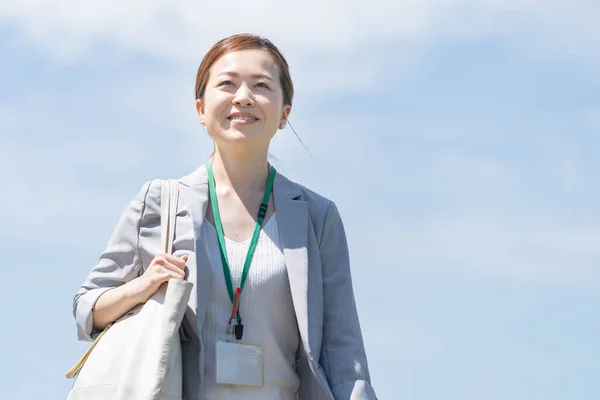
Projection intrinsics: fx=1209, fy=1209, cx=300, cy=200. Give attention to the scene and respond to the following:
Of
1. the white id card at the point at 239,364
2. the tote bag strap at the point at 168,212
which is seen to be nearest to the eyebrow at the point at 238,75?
the tote bag strap at the point at 168,212

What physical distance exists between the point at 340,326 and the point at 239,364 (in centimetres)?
59

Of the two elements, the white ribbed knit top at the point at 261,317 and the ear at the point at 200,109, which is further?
the ear at the point at 200,109

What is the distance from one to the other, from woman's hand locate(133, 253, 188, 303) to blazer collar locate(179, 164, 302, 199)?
53 cm

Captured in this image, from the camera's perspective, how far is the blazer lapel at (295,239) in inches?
219

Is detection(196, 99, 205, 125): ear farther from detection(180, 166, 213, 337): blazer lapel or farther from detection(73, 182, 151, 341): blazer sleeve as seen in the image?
detection(73, 182, 151, 341): blazer sleeve

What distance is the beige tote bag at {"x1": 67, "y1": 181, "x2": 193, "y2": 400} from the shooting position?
16.8ft

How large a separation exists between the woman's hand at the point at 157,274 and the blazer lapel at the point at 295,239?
0.53 m

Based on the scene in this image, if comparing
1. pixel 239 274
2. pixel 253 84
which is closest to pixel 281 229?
pixel 239 274

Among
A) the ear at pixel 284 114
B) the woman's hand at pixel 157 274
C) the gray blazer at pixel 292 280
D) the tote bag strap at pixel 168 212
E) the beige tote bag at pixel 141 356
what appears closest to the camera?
the beige tote bag at pixel 141 356

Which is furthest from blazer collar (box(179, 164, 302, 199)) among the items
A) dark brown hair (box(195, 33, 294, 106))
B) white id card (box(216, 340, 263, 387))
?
white id card (box(216, 340, 263, 387))

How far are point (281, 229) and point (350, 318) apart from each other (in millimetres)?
535

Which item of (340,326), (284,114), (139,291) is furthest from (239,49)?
(340,326)

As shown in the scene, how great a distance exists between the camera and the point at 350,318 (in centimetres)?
575

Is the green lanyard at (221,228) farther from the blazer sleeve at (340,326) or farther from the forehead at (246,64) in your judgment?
the forehead at (246,64)
